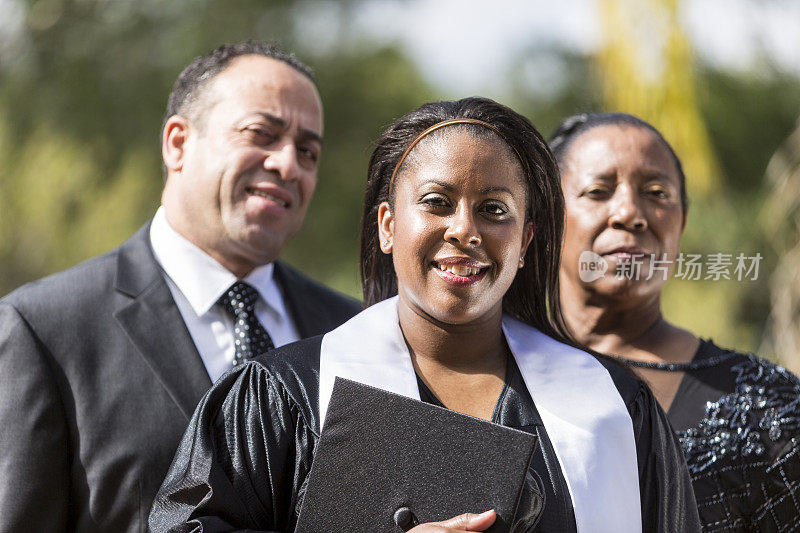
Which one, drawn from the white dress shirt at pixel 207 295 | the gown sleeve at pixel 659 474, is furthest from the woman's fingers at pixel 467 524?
the white dress shirt at pixel 207 295

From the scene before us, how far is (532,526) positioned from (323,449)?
20.2 inches

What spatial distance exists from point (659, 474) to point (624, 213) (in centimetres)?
109

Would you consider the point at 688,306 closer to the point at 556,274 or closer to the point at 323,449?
the point at 556,274

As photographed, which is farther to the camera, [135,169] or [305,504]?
[135,169]

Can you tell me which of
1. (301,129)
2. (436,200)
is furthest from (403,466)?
(301,129)

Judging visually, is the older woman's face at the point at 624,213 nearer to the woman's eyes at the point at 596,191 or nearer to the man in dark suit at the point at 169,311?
the woman's eyes at the point at 596,191

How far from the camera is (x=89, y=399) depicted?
10.1ft

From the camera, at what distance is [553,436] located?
98.5 inches

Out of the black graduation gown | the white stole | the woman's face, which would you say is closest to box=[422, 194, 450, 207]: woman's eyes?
the woman's face

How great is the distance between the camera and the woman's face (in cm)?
252

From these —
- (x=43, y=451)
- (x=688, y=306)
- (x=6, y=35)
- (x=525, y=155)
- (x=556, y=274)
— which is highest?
(x=6, y=35)

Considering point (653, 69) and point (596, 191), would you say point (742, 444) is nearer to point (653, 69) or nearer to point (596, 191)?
point (596, 191)

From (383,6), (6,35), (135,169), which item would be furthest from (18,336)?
(383,6)

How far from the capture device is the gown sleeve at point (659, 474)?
98.7 inches
